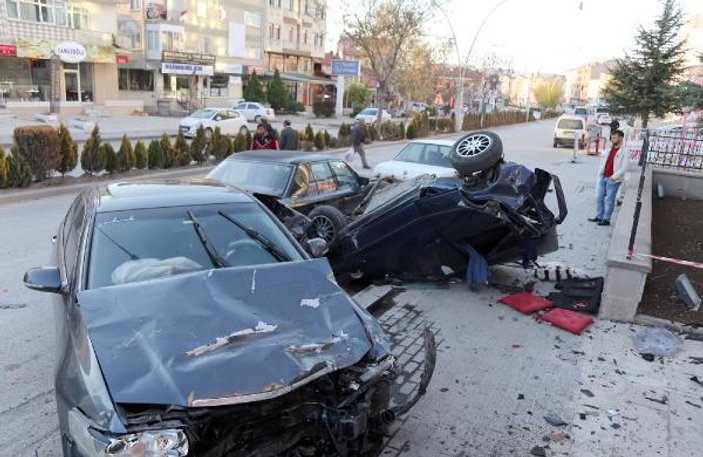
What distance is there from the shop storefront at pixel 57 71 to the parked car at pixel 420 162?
30429 millimetres

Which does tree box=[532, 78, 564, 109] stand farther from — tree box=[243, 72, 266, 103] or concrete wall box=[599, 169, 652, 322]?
concrete wall box=[599, 169, 652, 322]

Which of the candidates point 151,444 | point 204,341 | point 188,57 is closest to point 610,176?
point 204,341

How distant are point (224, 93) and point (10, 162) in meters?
42.9

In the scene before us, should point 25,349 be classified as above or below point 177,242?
below

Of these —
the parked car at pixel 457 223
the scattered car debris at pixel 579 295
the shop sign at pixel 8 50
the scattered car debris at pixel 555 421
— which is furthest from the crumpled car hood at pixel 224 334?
the shop sign at pixel 8 50

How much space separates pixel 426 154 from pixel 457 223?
6.42 m

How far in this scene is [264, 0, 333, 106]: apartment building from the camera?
200 ft

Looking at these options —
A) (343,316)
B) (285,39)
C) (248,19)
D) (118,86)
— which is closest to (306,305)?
(343,316)

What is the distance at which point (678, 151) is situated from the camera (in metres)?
14.3

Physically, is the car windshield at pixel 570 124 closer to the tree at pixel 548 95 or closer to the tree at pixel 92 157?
the tree at pixel 92 157

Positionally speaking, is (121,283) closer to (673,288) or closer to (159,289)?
(159,289)

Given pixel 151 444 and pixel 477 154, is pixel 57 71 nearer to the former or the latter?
pixel 477 154

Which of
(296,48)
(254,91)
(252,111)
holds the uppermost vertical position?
(296,48)

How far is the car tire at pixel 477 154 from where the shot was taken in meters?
6.45
